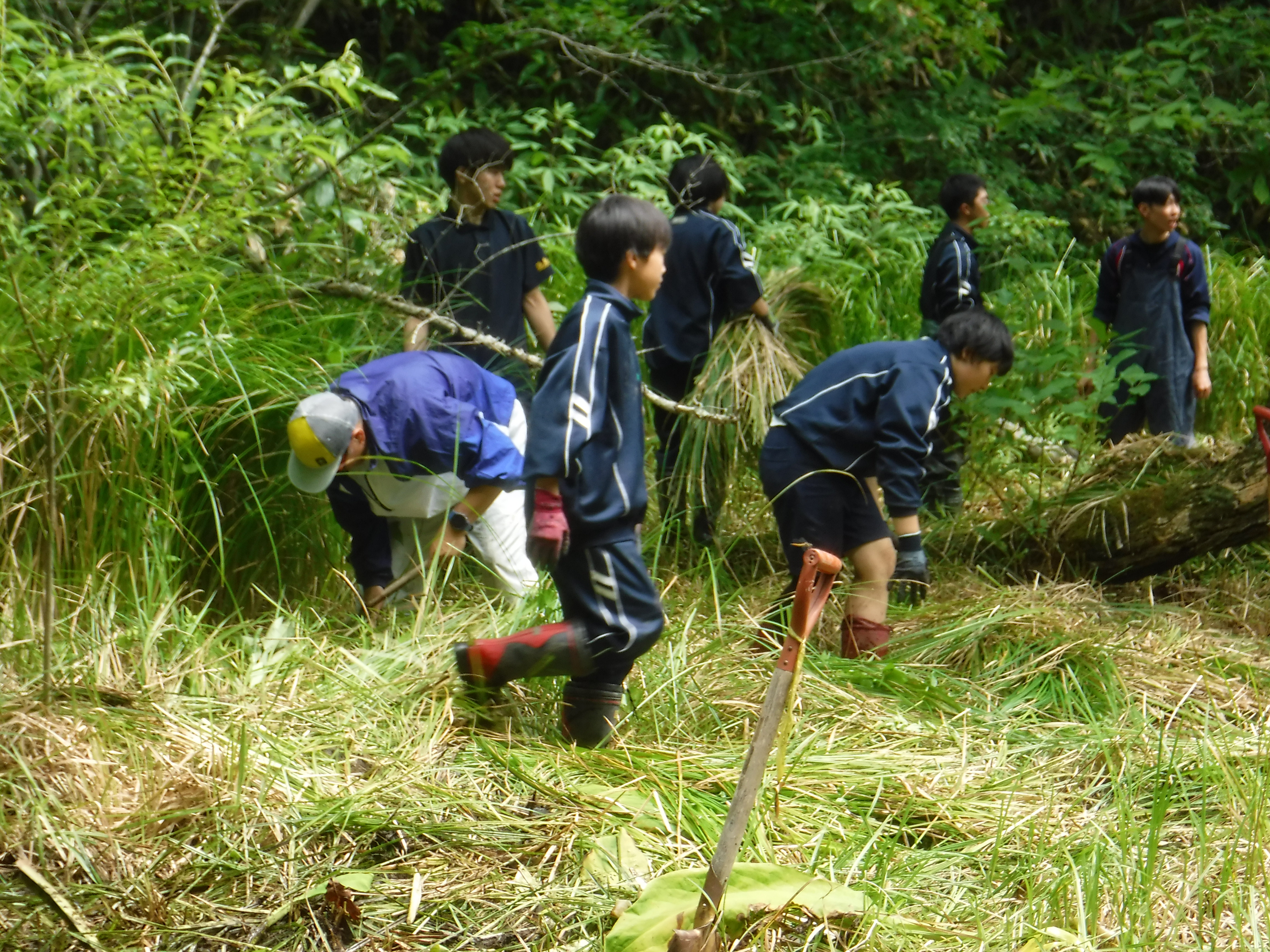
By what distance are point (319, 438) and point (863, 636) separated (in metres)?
1.76

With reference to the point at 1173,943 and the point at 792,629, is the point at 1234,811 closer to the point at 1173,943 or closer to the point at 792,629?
the point at 1173,943

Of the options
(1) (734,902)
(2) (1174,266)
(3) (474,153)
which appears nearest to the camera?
(1) (734,902)

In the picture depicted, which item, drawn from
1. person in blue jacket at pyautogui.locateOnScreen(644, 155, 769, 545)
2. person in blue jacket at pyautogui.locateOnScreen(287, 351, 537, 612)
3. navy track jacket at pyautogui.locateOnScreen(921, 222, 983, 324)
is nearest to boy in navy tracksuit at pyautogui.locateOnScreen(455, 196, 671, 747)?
person in blue jacket at pyautogui.locateOnScreen(287, 351, 537, 612)

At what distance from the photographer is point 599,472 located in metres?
3.10

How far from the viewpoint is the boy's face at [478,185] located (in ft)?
15.9

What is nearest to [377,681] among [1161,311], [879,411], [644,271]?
[644,271]

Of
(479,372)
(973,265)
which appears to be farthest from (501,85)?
(479,372)

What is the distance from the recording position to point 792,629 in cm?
196

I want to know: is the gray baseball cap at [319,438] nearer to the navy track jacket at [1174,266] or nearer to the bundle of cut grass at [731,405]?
the bundle of cut grass at [731,405]

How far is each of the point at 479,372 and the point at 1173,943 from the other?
2.66 meters

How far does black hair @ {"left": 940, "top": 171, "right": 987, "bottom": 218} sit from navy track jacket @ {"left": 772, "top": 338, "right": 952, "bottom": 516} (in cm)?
195

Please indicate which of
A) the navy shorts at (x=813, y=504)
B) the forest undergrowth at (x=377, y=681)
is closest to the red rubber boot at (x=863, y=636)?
the forest undergrowth at (x=377, y=681)

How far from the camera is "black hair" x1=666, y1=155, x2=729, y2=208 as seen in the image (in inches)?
208

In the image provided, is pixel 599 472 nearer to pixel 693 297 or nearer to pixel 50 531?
pixel 50 531
